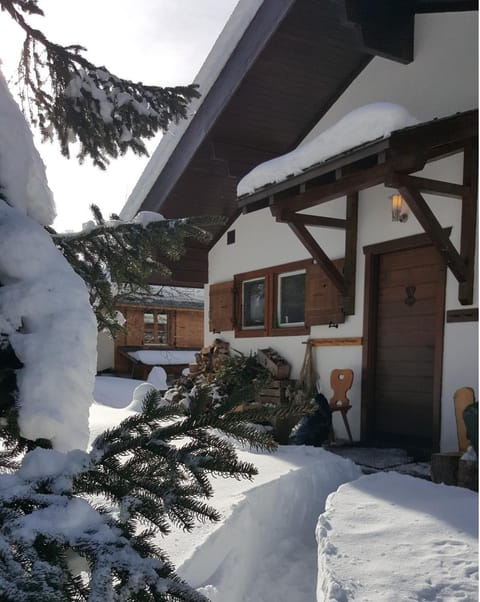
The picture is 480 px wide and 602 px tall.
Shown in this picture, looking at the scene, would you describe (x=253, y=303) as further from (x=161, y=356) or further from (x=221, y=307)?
(x=161, y=356)

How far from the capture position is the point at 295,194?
5332 millimetres

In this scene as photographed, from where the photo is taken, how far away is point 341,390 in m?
5.76

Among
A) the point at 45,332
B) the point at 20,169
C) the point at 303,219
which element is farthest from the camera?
the point at 303,219

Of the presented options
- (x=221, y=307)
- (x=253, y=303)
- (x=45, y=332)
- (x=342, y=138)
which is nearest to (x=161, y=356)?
(x=221, y=307)

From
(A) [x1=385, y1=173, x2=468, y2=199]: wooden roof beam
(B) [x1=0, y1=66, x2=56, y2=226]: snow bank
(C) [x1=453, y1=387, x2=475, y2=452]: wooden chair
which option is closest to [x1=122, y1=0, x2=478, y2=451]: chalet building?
(A) [x1=385, y1=173, x2=468, y2=199]: wooden roof beam

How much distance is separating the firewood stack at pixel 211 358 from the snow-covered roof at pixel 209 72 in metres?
2.86

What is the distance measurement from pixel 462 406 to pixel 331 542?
2.38 m

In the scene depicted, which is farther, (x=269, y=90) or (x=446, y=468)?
(x=269, y=90)

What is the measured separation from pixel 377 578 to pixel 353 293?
4.13 metres

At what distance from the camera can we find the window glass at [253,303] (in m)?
7.64

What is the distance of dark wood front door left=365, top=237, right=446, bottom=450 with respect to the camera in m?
4.99

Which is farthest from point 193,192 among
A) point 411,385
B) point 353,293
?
point 411,385

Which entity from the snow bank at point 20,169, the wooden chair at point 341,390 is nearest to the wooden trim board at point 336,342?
the wooden chair at point 341,390

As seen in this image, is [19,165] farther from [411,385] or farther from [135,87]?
[411,385]
